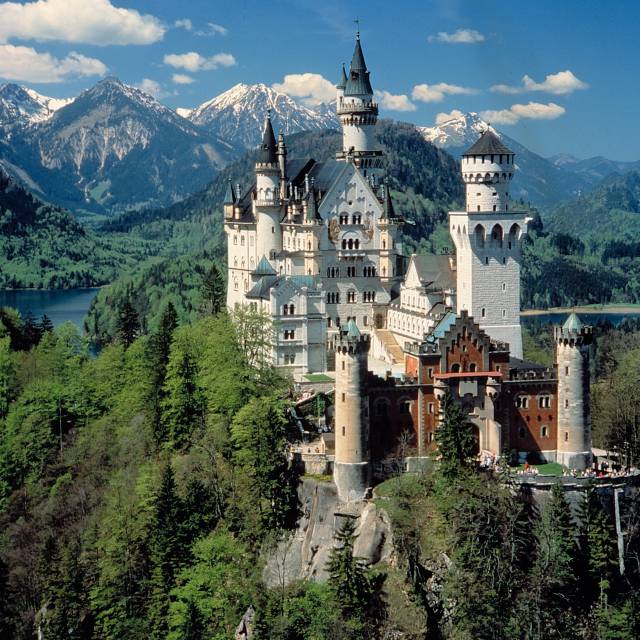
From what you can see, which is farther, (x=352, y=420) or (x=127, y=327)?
(x=127, y=327)

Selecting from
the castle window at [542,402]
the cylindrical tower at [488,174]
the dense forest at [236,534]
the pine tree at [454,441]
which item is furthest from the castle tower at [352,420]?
the cylindrical tower at [488,174]

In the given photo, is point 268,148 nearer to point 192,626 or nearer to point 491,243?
point 491,243

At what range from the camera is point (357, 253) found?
109 meters

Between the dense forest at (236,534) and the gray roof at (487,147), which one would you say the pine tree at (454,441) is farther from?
the gray roof at (487,147)

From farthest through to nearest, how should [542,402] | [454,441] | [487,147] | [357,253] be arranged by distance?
[357,253] < [487,147] < [542,402] < [454,441]

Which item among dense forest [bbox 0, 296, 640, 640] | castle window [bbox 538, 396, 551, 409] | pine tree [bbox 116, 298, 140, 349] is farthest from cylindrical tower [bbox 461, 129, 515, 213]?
pine tree [bbox 116, 298, 140, 349]

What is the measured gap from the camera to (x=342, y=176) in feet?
356

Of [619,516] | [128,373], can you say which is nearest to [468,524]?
[619,516]

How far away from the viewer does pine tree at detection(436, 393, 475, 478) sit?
237 ft

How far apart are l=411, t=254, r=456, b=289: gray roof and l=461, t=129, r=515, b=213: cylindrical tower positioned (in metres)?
7.95

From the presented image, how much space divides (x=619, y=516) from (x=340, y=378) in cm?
1981

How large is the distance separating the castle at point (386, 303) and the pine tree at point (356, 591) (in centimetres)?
653

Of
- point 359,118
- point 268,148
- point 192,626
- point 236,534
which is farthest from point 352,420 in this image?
point 359,118

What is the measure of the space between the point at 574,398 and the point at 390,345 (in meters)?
28.4
